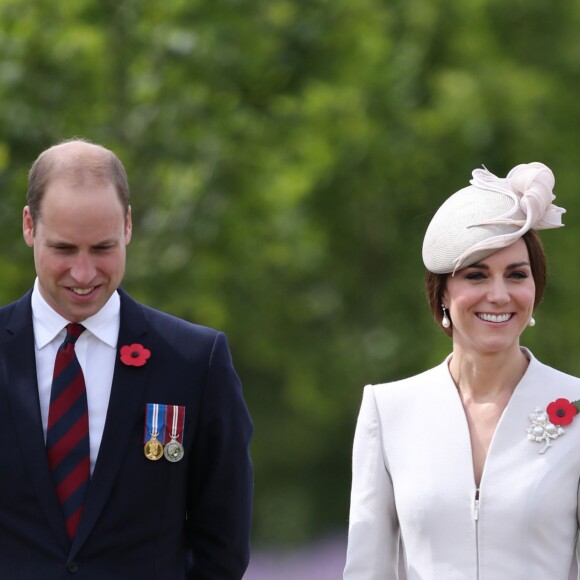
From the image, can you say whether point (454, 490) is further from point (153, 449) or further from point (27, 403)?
point (27, 403)

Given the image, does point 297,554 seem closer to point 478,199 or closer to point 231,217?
point 231,217

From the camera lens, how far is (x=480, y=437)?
5.34 meters

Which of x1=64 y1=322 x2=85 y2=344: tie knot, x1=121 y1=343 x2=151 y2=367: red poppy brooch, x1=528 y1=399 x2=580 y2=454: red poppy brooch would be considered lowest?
x1=528 y1=399 x2=580 y2=454: red poppy brooch

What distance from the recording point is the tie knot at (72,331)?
5.18 metres

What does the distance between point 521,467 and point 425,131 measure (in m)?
8.54

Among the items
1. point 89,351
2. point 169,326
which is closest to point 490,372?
point 169,326

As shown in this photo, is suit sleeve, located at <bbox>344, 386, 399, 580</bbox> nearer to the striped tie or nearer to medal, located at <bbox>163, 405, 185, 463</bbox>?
medal, located at <bbox>163, 405, 185, 463</bbox>

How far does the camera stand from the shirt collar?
5.20 m

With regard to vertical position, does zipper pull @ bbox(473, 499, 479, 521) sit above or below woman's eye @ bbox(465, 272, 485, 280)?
below

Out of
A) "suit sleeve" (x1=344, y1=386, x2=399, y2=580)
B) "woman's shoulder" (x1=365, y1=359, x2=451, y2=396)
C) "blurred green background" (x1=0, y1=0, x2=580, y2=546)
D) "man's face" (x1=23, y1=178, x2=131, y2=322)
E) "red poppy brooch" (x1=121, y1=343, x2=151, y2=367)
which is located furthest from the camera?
"blurred green background" (x1=0, y1=0, x2=580, y2=546)

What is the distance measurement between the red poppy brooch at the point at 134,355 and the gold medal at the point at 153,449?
22 centimetres

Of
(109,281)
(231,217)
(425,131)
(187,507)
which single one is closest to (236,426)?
(187,507)

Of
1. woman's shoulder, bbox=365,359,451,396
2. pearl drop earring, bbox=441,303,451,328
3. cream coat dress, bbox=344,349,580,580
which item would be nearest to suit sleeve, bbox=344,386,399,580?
cream coat dress, bbox=344,349,580,580

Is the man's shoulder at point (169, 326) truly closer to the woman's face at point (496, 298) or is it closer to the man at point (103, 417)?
the man at point (103, 417)
